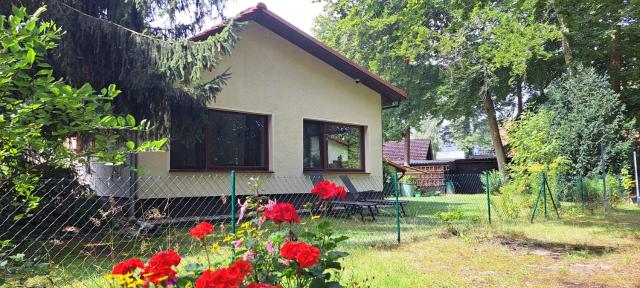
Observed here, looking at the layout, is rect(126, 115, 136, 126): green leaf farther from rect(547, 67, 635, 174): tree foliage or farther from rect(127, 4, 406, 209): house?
rect(547, 67, 635, 174): tree foliage

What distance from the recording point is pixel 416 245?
699 centimetres

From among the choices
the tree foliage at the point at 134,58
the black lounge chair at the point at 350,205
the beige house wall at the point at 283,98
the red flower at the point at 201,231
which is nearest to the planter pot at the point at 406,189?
Answer: the beige house wall at the point at 283,98

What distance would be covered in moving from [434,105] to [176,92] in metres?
17.3

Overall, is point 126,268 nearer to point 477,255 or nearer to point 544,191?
point 477,255

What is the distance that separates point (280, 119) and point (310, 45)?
2.08 metres

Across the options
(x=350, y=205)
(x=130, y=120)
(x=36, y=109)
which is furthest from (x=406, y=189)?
(x=36, y=109)

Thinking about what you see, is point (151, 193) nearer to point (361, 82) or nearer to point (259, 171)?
point (259, 171)

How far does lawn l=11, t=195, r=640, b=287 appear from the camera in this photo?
4875 millimetres

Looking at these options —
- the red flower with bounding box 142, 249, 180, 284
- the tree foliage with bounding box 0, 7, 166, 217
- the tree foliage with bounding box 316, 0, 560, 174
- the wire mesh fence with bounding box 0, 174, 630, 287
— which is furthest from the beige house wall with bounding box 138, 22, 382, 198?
the red flower with bounding box 142, 249, 180, 284

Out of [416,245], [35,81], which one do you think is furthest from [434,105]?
[35,81]

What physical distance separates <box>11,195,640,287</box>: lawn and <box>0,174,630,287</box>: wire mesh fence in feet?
0.22

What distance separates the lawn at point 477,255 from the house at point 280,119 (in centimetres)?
174

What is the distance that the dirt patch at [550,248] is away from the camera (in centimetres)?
654

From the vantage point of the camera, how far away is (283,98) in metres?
10.7
